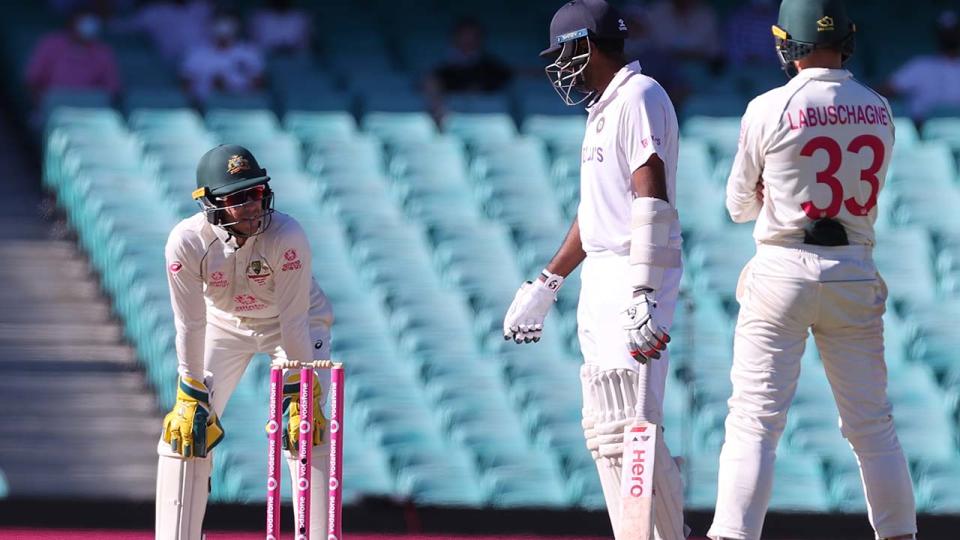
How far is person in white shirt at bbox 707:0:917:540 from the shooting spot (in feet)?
15.6

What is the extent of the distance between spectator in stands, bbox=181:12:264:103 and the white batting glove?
5.86 metres

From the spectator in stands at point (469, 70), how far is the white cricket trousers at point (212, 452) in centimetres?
525

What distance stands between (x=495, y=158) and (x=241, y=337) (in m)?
4.63

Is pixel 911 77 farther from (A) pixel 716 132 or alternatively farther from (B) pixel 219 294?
(B) pixel 219 294

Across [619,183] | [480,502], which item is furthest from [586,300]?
[480,502]

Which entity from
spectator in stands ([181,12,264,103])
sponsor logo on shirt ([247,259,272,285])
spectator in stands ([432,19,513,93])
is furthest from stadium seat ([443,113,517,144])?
sponsor logo on shirt ([247,259,272,285])

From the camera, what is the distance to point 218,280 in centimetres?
548

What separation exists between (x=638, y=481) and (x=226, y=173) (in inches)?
63.6

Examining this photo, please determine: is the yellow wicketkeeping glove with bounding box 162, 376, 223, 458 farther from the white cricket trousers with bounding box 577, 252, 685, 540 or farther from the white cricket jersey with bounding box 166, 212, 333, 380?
the white cricket trousers with bounding box 577, 252, 685, 540

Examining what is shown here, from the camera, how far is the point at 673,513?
4703mm

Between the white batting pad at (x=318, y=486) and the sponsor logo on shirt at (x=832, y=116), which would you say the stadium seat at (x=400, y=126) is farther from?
the sponsor logo on shirt at (x=832, y=116)

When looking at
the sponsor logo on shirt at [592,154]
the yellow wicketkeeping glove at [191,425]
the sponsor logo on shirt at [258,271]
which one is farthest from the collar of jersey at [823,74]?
the yellow wicketkeeping glove at [191,425]

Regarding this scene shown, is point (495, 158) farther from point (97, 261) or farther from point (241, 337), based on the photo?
point (241, 337)

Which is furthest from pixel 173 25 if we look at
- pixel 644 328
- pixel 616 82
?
pixel 644 328
